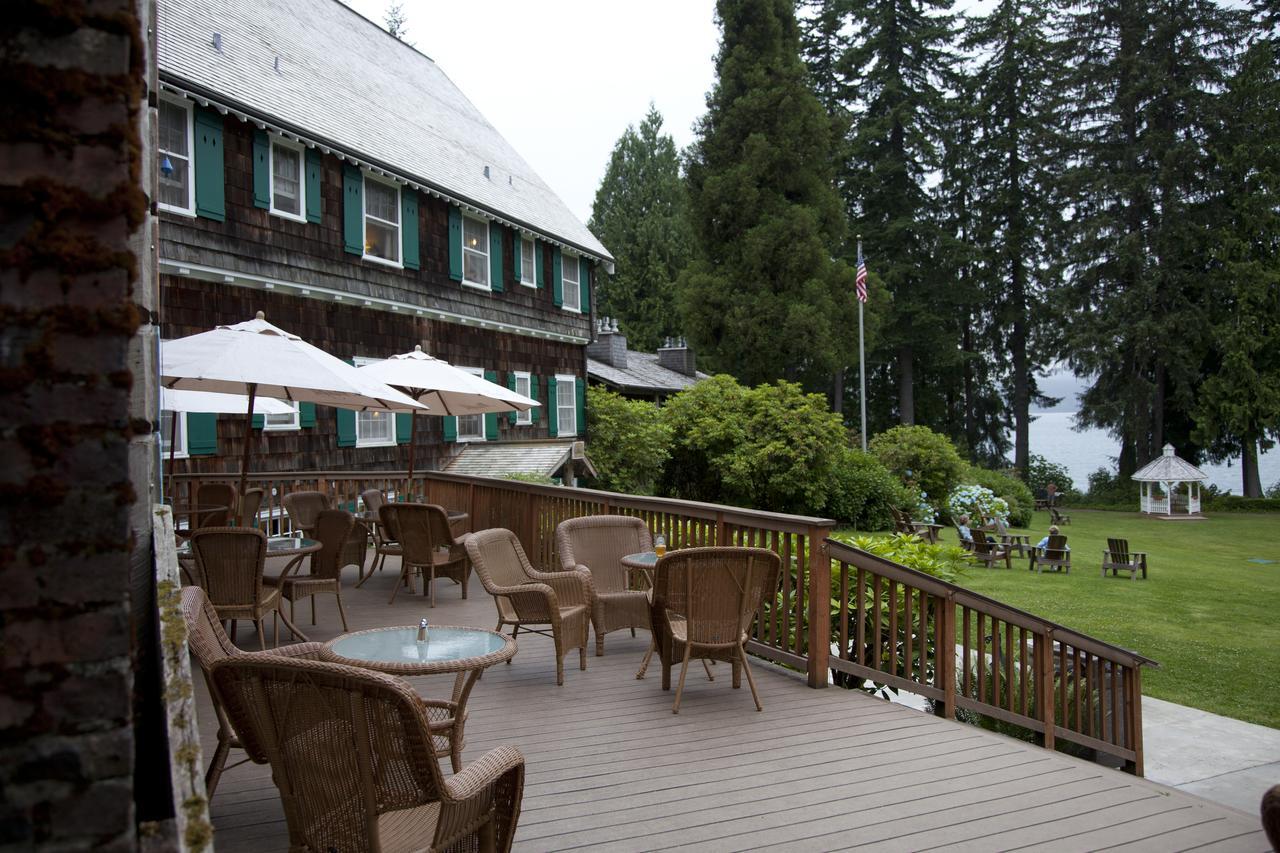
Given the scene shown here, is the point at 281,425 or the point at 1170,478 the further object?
the point at 1170,478

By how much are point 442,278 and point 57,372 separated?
15384 mm

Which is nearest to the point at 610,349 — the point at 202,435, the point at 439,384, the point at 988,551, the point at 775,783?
the point at 988,551

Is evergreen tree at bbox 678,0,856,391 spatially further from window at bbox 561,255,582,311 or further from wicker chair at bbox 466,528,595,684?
wicker chair at bbox 466,528,595,684

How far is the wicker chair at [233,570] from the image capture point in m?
5.46

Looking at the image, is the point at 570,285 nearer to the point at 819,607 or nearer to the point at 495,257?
the point at 495,257

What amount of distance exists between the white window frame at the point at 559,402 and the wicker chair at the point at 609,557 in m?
13.3

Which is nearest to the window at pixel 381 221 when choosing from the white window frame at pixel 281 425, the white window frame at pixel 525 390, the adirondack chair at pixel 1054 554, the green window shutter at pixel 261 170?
the green window shutter at pixel 261 170

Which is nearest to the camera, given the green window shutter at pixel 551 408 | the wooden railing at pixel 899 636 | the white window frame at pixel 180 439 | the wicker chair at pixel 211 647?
the wicker chair at pixel 211 647

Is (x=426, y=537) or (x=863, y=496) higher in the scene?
(x=426, y=537)

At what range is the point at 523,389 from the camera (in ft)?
61.2

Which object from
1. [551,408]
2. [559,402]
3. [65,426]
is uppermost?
[559,402]

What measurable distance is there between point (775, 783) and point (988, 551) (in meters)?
15.3

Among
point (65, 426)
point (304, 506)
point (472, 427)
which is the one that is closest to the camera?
point (65, 426)

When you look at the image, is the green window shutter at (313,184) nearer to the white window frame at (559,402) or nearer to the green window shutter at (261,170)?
the green window shutter at (261,170)
